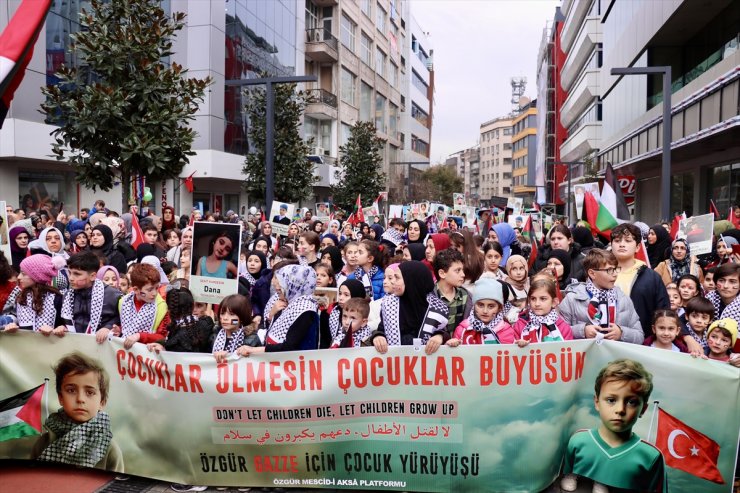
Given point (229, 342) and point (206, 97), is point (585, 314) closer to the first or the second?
point (229, 342)

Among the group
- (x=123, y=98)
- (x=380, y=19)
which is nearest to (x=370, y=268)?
(x=123, y=98)

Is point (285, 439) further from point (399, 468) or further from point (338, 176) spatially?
point (338, 176)

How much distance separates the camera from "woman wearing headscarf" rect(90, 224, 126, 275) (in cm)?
900

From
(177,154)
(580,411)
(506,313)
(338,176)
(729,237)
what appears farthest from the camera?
(338,176)

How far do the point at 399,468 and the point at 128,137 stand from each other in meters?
9.60

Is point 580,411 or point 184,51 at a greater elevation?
point 184,51

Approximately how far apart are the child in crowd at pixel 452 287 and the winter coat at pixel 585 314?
2.65 feet

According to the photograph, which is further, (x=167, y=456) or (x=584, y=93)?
(x=584, y=93)

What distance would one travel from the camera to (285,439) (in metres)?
4.82

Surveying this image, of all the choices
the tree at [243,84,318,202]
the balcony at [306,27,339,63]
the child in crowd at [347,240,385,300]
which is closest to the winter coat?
the child in crowd at [347,240,385,300]

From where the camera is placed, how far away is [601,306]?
5.29 meters

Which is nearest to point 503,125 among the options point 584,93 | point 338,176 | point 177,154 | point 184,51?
point 584,93

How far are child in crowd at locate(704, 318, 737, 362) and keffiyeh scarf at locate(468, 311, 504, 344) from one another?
1.62m

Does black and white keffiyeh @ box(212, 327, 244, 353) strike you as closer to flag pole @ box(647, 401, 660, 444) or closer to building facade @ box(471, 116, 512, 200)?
flag pole @ box(647, 401, 660, 444)
